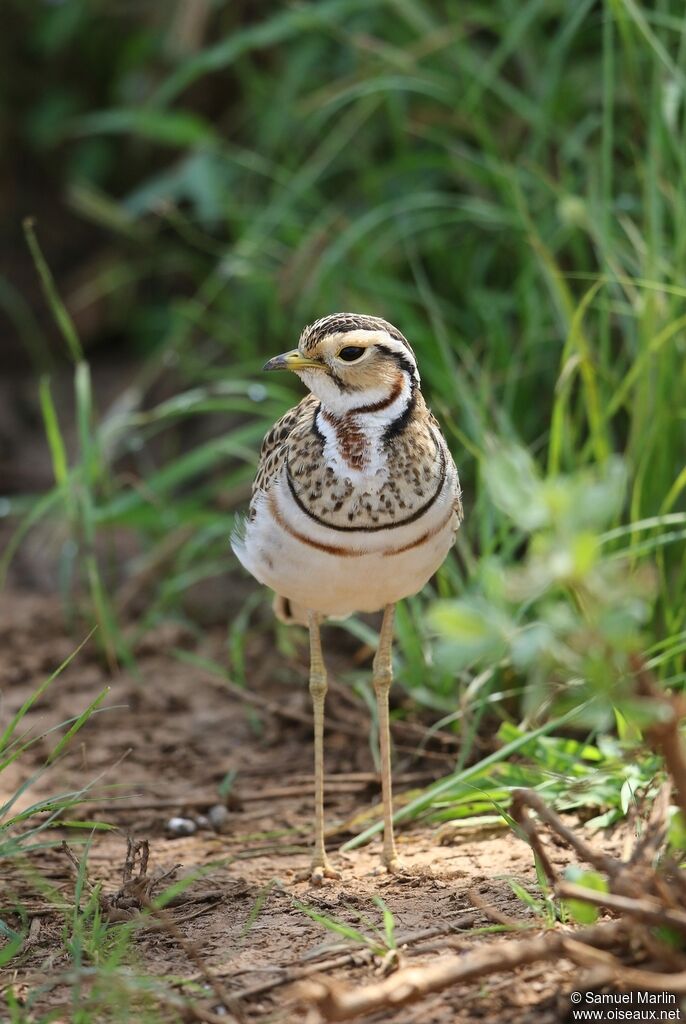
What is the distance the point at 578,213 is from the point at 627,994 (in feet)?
8.73

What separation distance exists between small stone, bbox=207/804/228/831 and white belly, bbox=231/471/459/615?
0.87 meters

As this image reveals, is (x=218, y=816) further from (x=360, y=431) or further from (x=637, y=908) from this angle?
(x=637, y=908)

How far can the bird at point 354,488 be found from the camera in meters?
2.91

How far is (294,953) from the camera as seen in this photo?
8.76ft

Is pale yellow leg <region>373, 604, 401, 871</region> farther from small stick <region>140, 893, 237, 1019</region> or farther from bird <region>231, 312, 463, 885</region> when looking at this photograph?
small stick <region>140, 893, 237, 1019</region>

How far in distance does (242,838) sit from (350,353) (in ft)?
4.60

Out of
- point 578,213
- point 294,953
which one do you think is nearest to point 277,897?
point 294,953

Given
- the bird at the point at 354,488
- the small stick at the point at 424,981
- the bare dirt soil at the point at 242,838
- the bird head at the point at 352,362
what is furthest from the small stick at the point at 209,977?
the bird head at the point at 352,362

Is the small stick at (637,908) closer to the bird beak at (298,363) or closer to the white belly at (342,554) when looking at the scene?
the white belly at (342,554)

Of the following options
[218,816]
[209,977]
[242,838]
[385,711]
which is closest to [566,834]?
[209,977]

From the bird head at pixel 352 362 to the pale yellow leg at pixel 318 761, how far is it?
0.61 meters

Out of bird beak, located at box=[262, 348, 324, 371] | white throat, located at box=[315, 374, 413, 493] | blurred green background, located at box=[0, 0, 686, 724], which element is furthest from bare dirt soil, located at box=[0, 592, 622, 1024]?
bird beak, located at box=[262, 348, 324, 371]

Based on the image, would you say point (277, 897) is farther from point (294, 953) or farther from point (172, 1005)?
point (172, 1005)

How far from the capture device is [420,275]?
4922mm
